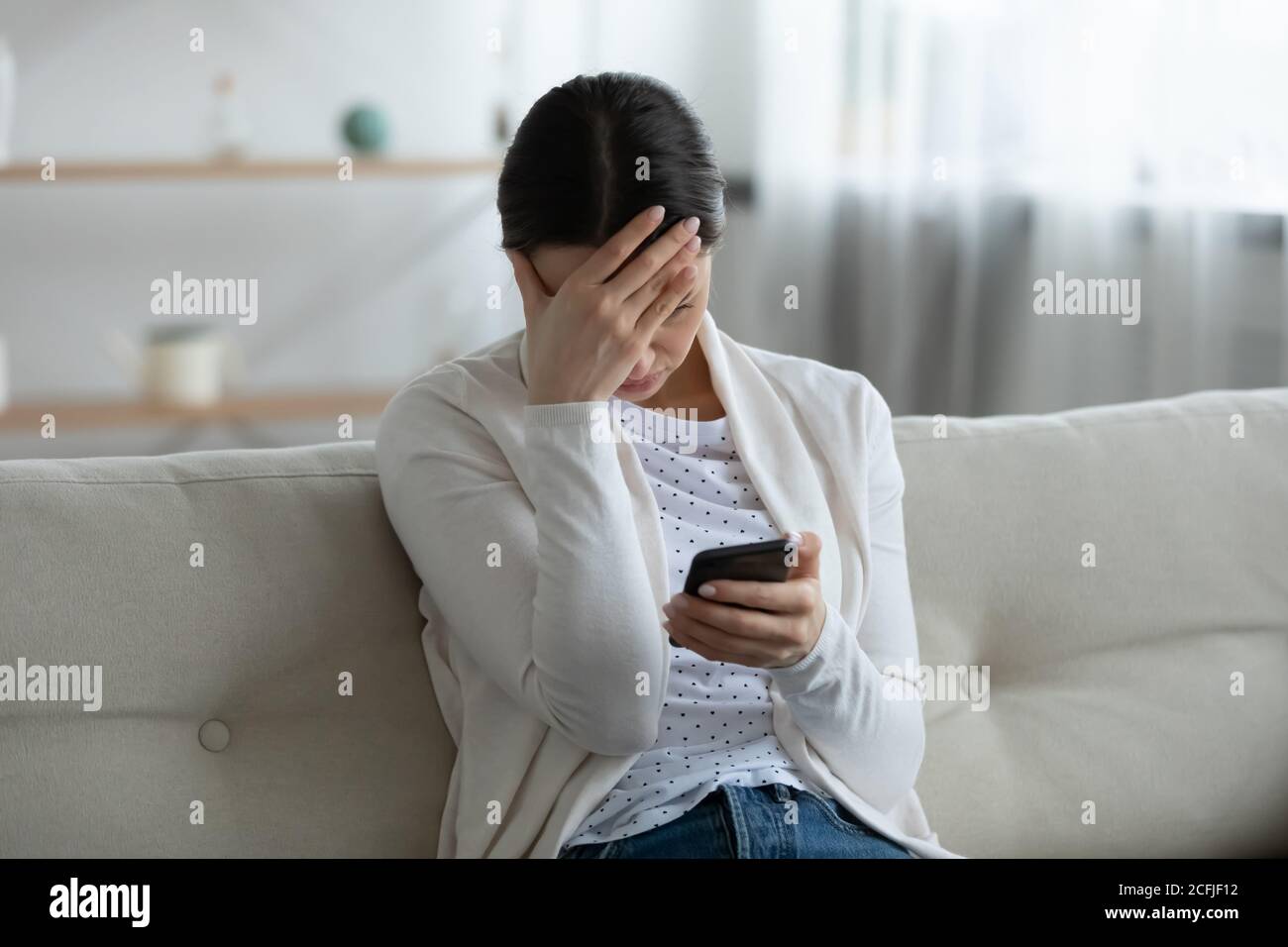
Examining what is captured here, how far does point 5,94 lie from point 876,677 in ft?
9.18

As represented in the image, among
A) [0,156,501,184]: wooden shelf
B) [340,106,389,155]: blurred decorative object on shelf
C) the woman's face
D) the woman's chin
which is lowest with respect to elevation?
the woman's chin

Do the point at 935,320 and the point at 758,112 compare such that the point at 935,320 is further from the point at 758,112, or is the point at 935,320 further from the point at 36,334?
the point at 36,334

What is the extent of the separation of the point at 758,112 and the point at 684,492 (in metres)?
2.27

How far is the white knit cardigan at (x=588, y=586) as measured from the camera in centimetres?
95

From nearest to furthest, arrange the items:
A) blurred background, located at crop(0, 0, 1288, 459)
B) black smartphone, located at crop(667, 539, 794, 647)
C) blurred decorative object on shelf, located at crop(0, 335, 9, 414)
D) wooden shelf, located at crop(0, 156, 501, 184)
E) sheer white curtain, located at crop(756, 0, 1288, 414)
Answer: black smartphone, located at crop(667, 539, 794, 647) < sheer white curtain, located at crop(756, 0, 1288, 414) < blurred background, located at crop(0, 0, 1288, 459) < wooden shelf, located at crop(0, 156, 501, 184) < blurred decorative object on shelf, located at crop(0, 335, 9, 414)

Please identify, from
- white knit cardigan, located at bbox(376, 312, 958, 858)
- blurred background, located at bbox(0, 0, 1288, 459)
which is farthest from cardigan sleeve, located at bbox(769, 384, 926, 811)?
blurred background, located at bbox(0, 0, 1288, 459)

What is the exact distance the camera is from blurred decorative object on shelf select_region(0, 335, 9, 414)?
3178 mm

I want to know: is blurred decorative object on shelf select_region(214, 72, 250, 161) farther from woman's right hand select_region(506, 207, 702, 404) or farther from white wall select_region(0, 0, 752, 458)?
woman's right hand select_region(506, 207, 702, 404)

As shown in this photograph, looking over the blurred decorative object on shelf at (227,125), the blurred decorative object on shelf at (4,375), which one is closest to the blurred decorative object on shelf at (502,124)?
the blurred decorative object on shelf at (227,125)

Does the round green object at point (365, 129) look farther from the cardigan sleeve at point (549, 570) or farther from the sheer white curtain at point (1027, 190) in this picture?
the cardigan sleeve at point (549, 570)

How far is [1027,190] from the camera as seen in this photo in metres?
2.73

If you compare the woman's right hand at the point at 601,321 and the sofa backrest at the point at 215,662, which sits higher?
the woman's right hand at the point at 601,321

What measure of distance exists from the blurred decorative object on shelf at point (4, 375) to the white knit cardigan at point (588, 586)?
2.48m

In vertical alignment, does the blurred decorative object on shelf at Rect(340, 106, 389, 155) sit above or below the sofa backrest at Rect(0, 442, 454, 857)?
above
